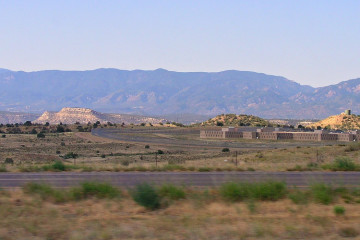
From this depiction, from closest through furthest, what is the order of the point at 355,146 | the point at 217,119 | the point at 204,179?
the point at 204,179 < the point at 355,146 < the point at 217,119

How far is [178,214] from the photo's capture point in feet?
48.0

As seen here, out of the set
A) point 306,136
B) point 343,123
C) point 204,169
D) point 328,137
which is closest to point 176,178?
point 204,169

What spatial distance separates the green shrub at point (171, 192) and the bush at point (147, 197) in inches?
22.2

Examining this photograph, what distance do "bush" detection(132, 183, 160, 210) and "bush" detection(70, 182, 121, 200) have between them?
1.09 m

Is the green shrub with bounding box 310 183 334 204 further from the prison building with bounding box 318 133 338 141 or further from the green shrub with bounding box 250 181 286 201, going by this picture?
the prison building with bounding box 318 133 338 141

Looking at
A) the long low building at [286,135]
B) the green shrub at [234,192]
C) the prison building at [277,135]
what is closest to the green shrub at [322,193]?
the green shrub at [234,192]

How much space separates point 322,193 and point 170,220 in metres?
4.86

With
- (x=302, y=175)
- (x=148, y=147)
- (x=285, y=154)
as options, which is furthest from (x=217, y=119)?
(x=302, y=175)

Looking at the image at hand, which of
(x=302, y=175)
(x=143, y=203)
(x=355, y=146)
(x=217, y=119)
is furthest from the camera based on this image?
(x=217, y=119)

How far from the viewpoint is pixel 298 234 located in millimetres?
12711

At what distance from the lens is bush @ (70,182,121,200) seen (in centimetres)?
1642

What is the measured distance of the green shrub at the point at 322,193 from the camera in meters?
16.0

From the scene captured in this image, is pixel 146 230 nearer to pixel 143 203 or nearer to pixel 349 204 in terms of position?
pixel 143 203

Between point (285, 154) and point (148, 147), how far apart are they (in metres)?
29.8
